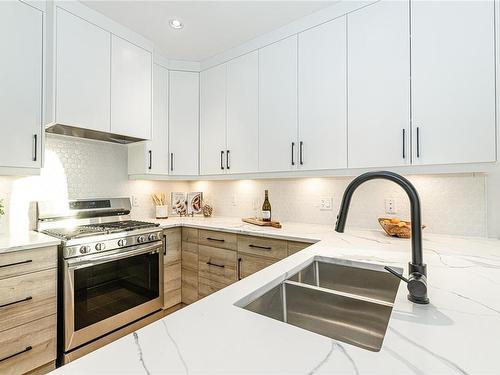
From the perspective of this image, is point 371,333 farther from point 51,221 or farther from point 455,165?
point 51,221

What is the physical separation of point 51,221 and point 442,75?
299 cm

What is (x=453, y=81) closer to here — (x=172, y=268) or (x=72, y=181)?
(x=172, y=268)

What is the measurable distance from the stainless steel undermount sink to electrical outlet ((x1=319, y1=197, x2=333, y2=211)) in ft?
A: 4.04

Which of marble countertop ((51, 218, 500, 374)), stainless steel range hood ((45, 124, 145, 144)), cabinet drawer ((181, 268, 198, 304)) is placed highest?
stainless steel range hood ((45, 124, 145, 144))

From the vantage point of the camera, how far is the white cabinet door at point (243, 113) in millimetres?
2473

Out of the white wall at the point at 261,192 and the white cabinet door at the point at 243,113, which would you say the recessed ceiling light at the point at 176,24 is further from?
the white wall at the point at 261,192

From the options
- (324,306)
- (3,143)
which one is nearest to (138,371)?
(324,306)

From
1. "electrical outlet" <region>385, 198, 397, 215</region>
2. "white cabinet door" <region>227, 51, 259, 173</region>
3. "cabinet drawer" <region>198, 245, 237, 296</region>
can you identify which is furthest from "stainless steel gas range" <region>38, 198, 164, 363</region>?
"electrical outlet" <region>385, 198, 397, 215</region>

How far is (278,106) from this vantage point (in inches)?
91.4

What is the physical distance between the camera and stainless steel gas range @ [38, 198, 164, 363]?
1.73m

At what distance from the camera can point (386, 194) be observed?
2.12 metres

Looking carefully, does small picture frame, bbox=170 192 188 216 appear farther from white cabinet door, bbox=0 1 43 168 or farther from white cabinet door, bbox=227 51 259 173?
white cabinet door, bbox=0 1 43 168

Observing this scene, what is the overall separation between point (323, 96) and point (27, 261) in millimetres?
2267

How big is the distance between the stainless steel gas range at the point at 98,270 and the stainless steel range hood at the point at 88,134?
581mm
